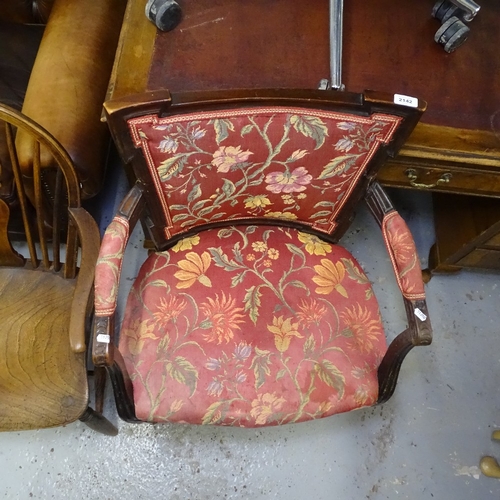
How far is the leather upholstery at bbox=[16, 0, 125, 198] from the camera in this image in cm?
114

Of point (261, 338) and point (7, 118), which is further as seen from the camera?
point (261, 338)

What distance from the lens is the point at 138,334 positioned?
99 centimetres

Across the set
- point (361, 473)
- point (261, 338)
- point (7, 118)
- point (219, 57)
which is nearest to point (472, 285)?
point (361, 473)

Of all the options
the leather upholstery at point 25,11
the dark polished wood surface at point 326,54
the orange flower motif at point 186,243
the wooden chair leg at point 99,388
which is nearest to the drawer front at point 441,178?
the dark polished wood surface at point 326,54

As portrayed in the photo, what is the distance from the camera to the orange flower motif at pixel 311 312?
103 cm

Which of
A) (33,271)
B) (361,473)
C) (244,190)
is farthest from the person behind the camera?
(361,473)

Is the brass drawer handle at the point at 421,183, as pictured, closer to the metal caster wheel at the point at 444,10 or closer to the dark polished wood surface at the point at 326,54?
the dark polished wood surface at the point at 326,54

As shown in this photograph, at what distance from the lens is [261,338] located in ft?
3.30

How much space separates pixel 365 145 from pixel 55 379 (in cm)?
76

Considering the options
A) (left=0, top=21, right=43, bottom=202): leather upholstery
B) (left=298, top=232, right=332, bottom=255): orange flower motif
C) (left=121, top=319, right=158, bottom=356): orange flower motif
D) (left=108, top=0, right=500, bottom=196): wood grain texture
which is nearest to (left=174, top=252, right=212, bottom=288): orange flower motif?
(left=121, top=319, right=158, bottom=356): orange flower motif

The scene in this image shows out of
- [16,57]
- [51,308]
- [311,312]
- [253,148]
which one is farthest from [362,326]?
[16,57]

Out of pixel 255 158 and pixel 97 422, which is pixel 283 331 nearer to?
pixel 255 158

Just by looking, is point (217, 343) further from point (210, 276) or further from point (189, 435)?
point (189, 435)

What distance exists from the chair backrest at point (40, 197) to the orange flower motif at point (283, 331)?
1.50 feet
